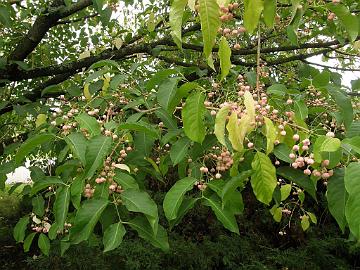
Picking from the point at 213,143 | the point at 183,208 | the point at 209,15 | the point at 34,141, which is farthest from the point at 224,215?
the point at 209,15

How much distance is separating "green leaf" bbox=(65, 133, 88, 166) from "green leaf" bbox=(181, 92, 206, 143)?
0.40m

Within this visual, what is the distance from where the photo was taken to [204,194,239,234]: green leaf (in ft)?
5.23

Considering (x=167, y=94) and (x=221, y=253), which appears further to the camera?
(x=221, y=253)

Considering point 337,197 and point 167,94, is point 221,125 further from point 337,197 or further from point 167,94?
point 167,94

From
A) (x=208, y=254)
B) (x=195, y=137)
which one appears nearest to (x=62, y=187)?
(x=195, y=137)

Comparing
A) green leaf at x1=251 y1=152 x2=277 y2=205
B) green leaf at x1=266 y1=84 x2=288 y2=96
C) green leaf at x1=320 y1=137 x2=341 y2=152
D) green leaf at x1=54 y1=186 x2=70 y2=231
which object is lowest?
green leaf at x1=54 y1=186 x2=70 y2=231

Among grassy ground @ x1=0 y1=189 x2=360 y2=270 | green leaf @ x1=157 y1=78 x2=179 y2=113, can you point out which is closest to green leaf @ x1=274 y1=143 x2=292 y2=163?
green leaf @ x1=157 y1=78 x2=179 y2=113

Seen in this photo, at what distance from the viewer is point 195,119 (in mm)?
1402

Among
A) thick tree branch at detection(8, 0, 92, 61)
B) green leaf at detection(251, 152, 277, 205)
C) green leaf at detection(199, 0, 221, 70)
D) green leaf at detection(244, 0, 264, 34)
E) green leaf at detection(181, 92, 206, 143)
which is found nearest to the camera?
green leaf at detection(199, 0, 221, 70)

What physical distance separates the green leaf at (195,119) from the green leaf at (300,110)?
42cm

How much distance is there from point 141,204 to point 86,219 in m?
0.21

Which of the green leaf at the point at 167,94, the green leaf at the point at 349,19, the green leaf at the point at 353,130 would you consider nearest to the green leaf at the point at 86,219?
the green leaf at the point at 167,94

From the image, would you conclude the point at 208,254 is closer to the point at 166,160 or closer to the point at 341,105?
the point at 166,160

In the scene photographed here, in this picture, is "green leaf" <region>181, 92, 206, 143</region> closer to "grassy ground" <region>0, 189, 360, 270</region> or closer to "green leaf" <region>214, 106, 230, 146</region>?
"green leaf" <region>214, 106, 230, 146</region>
